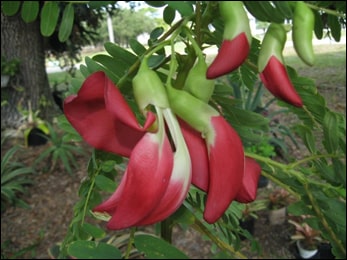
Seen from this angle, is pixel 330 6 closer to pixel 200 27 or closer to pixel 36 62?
pixel 200 27

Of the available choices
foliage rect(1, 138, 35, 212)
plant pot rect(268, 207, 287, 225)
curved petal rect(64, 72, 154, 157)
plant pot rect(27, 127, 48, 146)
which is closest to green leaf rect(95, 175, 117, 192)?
curved petal rect(64, 72, 154, 157)

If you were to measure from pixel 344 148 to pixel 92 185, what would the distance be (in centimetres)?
24

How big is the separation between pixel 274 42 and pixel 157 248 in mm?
176

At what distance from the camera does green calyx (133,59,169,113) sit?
0.28m

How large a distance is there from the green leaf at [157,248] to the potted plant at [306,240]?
4.76 ft

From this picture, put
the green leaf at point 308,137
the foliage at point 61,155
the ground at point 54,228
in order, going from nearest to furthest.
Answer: the green leaf at point 308,137 < the ground at point 54,228 < the foliage at point 61,155

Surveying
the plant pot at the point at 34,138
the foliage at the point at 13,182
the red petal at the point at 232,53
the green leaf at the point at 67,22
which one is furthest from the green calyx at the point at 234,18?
the plant pot at the point at 34,138

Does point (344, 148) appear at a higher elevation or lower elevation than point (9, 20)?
higher

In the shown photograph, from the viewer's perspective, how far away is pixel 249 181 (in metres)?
0.31

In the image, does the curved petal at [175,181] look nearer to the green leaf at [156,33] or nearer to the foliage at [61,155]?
the green leaf at [156,33]

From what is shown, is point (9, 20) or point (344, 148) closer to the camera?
point (344, 148)

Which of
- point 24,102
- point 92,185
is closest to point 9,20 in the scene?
point 24,102

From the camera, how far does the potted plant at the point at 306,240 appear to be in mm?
1690

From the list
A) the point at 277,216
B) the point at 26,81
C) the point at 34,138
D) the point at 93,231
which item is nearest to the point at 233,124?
the point at 93,231
